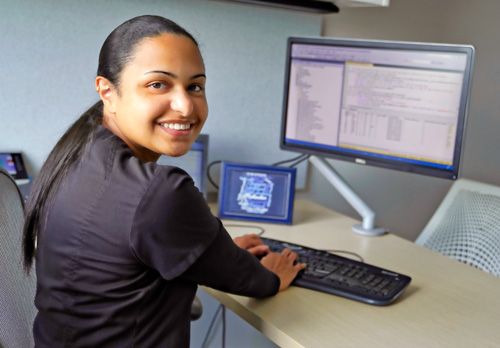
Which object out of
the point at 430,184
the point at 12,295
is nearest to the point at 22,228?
the point at 12,295

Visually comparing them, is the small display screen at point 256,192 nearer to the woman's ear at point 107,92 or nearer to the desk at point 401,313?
the desk at point 401,313

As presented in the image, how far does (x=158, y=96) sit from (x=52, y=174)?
208mm

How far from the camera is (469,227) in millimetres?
1481

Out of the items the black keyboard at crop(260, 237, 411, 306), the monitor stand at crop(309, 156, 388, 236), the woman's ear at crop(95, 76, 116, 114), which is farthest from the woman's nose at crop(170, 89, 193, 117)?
the monitor stand at crop(309, 156, 388, 236)

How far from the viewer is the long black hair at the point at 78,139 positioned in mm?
884

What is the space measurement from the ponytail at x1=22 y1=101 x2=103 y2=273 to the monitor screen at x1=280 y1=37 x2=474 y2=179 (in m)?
0.78

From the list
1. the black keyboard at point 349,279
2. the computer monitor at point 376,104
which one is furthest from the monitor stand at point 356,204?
the black keyboard at point 349,279

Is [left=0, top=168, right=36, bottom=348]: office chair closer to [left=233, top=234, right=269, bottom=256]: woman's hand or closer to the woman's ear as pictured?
the woman's ear

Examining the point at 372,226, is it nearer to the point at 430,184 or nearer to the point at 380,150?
the point at 380,150

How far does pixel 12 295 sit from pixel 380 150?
0.97m

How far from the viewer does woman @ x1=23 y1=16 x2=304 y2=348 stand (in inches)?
32.2

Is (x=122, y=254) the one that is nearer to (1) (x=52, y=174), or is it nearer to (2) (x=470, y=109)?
(1) (x=52, y=174)

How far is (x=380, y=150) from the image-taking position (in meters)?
1.48

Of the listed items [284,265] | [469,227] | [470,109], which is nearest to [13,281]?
[284,265]
